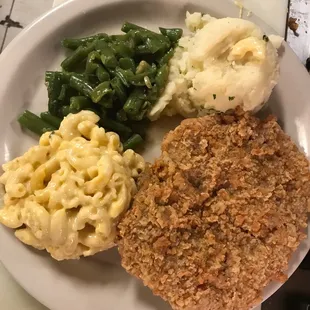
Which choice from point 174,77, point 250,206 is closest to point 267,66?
point 174,77

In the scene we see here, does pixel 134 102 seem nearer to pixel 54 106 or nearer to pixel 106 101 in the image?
pixel 106 101

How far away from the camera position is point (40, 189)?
201cm

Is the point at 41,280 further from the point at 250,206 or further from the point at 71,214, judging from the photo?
the point at 250,206

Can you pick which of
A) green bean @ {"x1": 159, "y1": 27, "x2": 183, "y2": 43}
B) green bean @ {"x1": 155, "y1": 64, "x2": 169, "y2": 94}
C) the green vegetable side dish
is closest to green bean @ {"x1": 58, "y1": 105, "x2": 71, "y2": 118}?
the green vegetable side dish

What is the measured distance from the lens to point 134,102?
2.17 m

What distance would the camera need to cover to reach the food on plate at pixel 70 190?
75.8 inches

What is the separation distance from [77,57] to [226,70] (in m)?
0.70

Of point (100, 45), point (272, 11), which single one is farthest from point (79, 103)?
point (272, 11)

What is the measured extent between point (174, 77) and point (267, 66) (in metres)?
0.42

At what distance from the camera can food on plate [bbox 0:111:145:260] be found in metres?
1.92

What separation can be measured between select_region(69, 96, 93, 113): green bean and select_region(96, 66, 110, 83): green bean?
0.37ft

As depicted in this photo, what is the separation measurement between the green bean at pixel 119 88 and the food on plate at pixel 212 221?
0.32 m

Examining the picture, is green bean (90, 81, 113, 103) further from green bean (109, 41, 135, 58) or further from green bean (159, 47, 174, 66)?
green bean (159, 47, 174, 66)

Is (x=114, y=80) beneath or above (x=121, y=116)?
above
